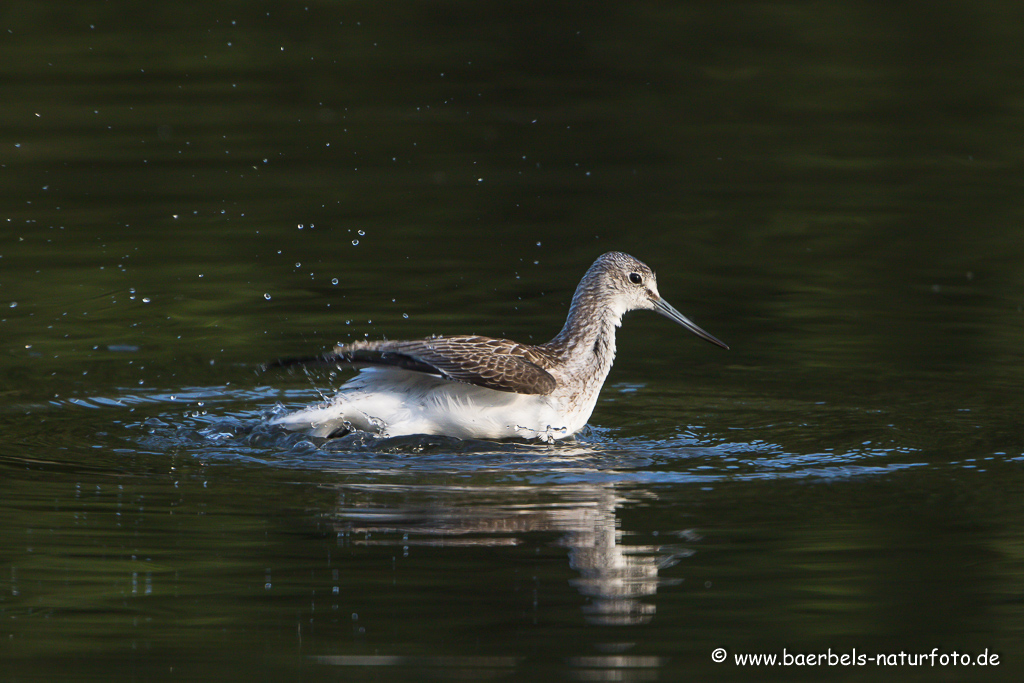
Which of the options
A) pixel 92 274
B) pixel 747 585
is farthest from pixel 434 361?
pixel 92 274

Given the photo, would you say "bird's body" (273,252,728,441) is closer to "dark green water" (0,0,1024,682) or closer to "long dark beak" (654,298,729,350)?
"dark green water" (0,0,1024,682)

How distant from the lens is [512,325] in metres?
11.4

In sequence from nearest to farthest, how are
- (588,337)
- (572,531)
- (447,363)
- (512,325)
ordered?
(572,531), (447,363), (588,337), (512,325)

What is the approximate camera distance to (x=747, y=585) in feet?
21.0

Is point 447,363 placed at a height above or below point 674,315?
below

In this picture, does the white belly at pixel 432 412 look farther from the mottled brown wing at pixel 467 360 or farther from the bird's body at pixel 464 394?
the mottled brown wing at pixel 467 360

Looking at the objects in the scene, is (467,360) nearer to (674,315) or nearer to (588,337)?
(588,337)

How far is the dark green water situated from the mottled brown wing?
16.2 inches

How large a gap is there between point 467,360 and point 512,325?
9.37 feet

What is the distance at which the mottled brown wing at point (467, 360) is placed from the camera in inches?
323

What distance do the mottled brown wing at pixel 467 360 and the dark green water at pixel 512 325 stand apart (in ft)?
1.35

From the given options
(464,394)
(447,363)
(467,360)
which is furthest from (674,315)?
(447,363)

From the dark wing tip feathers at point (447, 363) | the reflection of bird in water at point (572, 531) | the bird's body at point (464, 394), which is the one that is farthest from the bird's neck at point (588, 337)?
the reflection of bird in water at point (572, 531)

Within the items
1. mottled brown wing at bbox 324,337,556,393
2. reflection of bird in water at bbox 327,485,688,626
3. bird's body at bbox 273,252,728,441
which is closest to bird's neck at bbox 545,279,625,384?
bird's body at bbox 273,252,728,441
